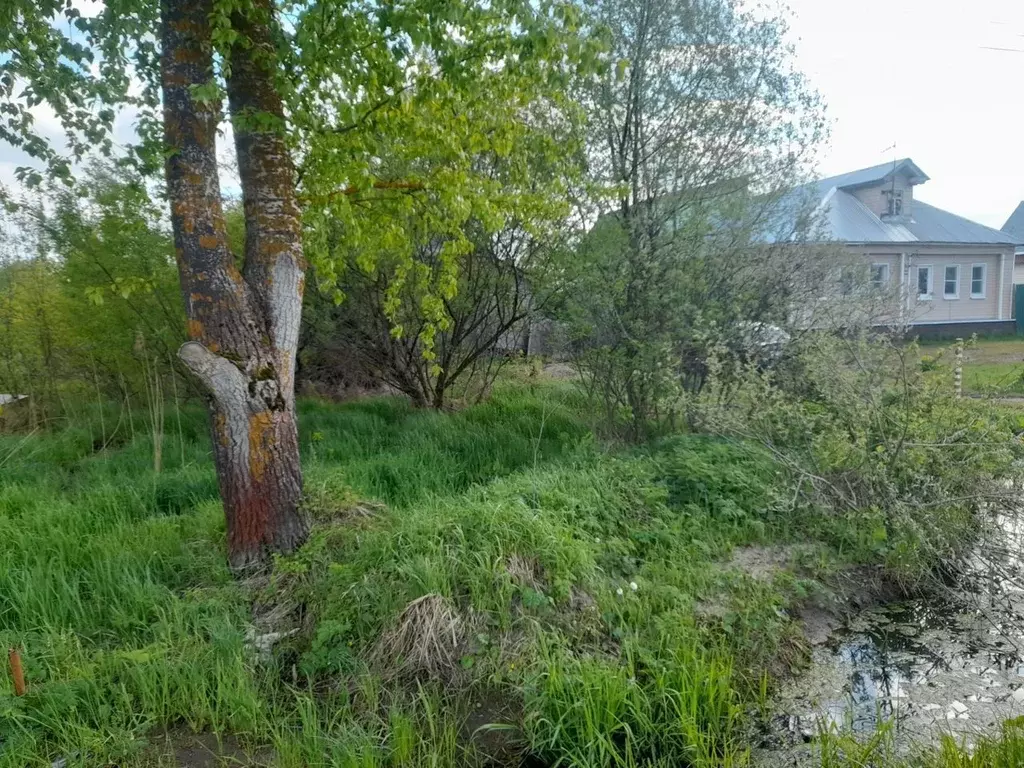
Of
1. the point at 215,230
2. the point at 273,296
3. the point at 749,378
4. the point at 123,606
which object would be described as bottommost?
the point at 123,606

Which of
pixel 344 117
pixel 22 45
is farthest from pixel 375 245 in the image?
pixel 22 45

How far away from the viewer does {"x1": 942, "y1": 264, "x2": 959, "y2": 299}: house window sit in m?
22.2

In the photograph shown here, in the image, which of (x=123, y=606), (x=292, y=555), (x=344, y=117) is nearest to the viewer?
(x=123, y=606)

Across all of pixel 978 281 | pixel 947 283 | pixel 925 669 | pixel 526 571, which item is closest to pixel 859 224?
pixel 947 283

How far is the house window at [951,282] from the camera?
22250 millimetres

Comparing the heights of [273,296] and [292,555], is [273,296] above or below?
above

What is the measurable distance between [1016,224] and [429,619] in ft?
125

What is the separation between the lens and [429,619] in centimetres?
356

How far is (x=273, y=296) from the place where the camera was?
4.25 metres

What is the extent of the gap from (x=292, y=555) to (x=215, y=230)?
212 cm

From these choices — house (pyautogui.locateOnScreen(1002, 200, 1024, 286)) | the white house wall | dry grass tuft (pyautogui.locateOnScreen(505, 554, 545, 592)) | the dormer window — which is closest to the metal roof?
the dormer window

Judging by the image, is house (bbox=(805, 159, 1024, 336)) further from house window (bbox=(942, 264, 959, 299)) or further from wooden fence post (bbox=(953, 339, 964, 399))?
wooden fence post (bbox=(953, 339, 964, 399))

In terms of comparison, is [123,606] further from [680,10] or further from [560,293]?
[680,10]

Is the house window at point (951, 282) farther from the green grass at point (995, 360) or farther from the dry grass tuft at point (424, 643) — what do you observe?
the dry grass tuft at point (424, 643)
